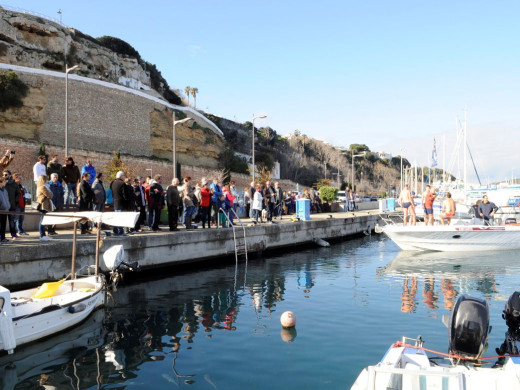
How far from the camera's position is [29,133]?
4003 centimetres

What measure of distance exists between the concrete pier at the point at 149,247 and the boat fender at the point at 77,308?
2.83 metres

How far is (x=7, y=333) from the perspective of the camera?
23.3 ft

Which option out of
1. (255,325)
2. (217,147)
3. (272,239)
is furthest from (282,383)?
(217,147)

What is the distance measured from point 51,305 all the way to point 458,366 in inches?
263

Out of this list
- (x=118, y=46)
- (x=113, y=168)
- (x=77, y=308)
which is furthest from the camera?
(x=118, y=46)

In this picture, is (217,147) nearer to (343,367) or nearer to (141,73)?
(141,73)

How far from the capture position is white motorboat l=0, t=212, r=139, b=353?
7.16 m

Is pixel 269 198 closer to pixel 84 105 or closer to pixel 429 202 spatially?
pixel 429 202

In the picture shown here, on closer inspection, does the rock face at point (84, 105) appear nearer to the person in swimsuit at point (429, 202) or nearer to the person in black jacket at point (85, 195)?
the person in black jacket at point (85, 195)

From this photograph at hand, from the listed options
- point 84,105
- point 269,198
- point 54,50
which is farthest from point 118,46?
point 269,198

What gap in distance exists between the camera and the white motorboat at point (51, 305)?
716cm

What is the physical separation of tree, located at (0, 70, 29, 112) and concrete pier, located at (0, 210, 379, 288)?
98.6 ft

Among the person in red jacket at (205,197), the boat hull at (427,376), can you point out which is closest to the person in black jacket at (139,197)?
the person in red jacket at (205,197)

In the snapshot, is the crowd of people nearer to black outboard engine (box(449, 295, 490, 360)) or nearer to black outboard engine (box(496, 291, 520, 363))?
black outboard engine (box(449, 295, 490, 360))
